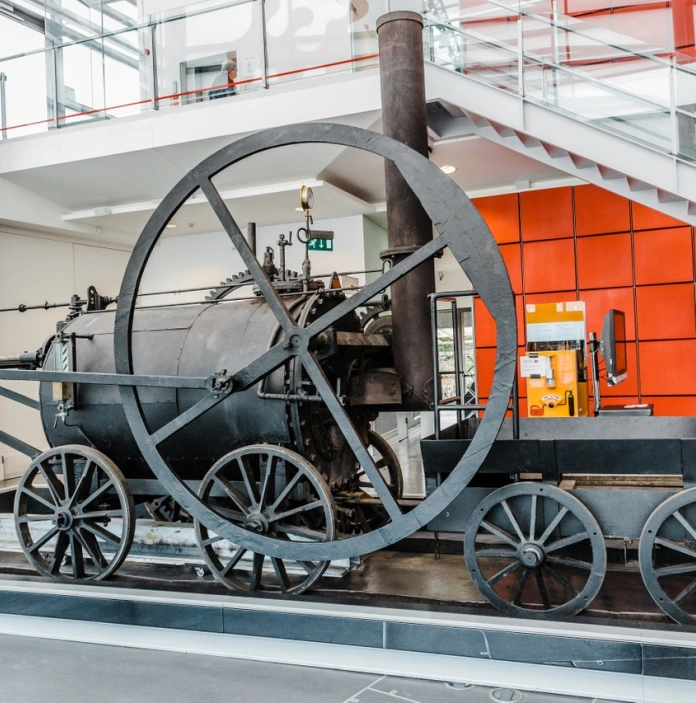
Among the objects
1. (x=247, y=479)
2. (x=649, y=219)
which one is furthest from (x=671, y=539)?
(x=649, y=219)

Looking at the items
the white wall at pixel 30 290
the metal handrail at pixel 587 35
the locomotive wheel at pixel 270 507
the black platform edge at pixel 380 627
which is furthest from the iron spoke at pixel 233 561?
the white wall at pixel 30 290

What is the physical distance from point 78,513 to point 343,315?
180 cm

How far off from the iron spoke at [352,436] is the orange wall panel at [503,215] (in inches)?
234

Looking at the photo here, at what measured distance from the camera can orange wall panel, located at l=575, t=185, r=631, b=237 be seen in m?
7.82

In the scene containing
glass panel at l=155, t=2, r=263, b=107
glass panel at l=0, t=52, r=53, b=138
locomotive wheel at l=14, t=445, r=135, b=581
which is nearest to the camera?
locomotive wheel at l=14, t=445, r=135, b=581

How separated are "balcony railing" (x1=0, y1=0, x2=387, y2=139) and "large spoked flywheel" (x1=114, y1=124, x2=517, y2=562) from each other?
4060 mm

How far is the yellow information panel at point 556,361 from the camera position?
6816 mm

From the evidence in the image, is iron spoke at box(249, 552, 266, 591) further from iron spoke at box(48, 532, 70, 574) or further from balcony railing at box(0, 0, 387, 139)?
balcony railing at box(0, 0, 387, 139)

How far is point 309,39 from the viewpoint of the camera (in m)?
6.82

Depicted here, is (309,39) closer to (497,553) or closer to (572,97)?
(572,97)

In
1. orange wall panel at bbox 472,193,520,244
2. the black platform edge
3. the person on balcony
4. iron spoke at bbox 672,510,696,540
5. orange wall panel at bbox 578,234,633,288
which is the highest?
the person on balcony

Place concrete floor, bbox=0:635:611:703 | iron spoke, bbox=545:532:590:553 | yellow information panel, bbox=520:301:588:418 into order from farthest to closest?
yellow information panel, bbox=520:301:588:418 < iron spoke, bbox=545:532:590:553 < concrete floor, bbox=0:635:611:703

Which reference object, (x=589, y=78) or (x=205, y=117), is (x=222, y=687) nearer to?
(x=589, y=78)

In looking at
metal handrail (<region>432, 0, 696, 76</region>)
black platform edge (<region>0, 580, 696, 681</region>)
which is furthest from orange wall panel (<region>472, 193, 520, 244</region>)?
black platform edge (<region>0, 580, 696, 681</region>)
